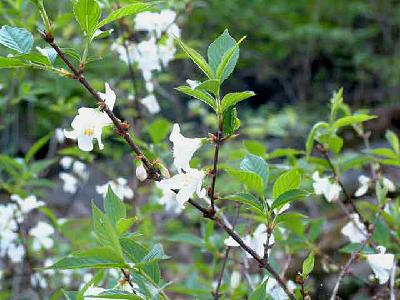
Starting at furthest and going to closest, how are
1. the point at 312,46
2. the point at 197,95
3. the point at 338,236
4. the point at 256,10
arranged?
1. the point at 312,46
2. the point at 256,10
3. the point at 338,236
4. the point at 197,95

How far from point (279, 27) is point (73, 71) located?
22.4 feet

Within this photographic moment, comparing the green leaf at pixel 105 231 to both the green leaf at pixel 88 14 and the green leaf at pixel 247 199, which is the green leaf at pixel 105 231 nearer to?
the green leaf at pixel 247 199

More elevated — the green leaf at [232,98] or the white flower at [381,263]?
the green leaf at [232,98]

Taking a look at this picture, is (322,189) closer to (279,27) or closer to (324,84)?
(279,27)

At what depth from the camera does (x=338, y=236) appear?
11.0ft

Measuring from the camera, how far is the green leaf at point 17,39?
839mm

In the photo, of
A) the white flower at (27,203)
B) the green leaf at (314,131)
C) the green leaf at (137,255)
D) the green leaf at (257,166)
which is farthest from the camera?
the white flower at (27,203)

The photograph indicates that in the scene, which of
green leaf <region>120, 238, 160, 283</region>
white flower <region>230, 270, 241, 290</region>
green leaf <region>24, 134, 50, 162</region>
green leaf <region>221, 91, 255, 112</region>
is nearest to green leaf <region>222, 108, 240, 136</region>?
green leaf <region>221, 91, 255, 112</region>

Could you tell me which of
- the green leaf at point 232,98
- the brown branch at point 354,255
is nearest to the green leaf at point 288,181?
the green leaf at point 232,98

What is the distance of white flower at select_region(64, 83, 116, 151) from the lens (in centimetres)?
86

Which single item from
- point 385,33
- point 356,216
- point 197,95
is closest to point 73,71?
point 197,95

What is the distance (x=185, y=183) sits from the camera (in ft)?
2.68

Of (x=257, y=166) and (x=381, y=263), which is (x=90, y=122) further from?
(x=381, y=263)

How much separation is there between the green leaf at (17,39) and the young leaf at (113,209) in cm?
27
